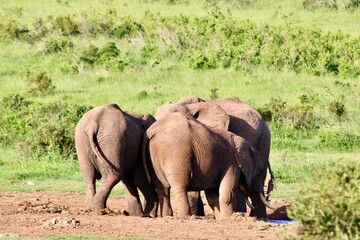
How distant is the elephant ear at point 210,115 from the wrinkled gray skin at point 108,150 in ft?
3.44

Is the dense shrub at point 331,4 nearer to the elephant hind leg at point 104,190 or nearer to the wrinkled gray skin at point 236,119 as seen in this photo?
the wrinkled gray skin at point 236,119

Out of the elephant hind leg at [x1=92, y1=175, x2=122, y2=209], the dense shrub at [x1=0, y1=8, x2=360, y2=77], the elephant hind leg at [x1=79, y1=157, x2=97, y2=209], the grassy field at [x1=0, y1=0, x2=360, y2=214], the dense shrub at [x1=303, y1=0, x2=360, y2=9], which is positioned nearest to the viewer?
the elephant hind leg at [x1=92, y1=175, x2=122, y2=209]

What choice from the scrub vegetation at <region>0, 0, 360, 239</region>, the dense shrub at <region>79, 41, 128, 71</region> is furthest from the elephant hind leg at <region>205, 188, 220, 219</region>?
the dense shrub at <region>79, 41, 128, 71</region>

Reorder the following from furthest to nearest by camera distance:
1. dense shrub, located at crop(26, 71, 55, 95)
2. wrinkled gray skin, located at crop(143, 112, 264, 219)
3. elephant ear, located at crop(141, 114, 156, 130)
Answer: dense shrub, located at crop(26, 71, 55, 95), elephant ear, located at crop(141, 114, 156, 130), wrinkled gray skin, located at crop(143, 112, 264, 219)

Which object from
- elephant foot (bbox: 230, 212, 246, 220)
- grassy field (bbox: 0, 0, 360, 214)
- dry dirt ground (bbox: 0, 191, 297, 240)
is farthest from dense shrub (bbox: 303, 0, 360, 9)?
elephant foot (bbox: 230, 212, 246, 220)

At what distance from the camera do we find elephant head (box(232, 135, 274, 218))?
13.6 meters

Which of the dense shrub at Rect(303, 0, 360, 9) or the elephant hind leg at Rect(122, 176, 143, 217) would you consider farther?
the dense shrub at Rect(303, 0, 360, 9)

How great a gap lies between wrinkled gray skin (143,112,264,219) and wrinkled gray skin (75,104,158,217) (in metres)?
0.34

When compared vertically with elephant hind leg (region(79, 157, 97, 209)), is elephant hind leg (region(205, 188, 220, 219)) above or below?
below

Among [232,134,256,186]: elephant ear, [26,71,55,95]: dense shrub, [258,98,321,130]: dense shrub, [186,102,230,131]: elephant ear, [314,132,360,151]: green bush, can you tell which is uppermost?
[186,102,230,131]: elephant ear

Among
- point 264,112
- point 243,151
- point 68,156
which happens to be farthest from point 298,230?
point 264,112

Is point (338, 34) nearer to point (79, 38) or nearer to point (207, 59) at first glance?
point (207, 59)

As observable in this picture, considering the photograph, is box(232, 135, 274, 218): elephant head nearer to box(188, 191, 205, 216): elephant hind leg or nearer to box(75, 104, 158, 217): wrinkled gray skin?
box(188, 191, 205, 216): elephant hind leg

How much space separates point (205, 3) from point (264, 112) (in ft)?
46.5
